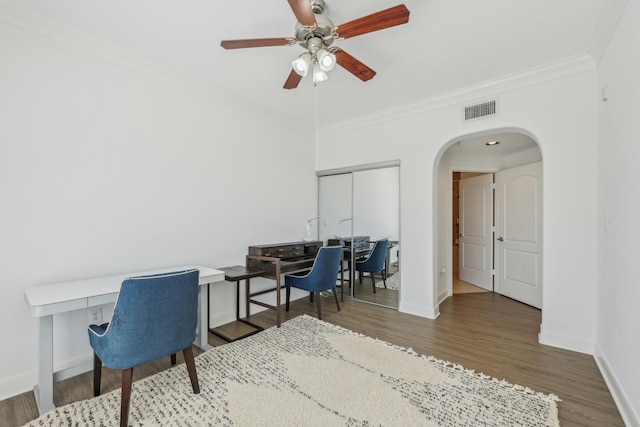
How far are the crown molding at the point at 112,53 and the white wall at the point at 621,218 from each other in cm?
325

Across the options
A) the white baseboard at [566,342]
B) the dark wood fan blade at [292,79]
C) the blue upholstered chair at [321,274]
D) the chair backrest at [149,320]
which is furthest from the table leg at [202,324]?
the white baseboard at [566,342]

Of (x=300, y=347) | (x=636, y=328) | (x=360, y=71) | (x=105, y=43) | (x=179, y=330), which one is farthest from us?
(x=300, y=347)

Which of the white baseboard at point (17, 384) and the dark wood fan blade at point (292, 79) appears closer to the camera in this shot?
the white baseboard at point (17, 384)

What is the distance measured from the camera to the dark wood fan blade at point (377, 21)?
1.49 m

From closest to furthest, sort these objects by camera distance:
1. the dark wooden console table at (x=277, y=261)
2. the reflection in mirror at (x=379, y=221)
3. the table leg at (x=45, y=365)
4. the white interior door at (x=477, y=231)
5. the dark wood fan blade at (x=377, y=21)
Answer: the dark wood fan blade at (x=377, y=21) < the table leg at (x=45, y=365) < the dark wooden console table at (x=277, y=261) < the reflection in mirror at (x=379, y=221) < the white interior door at (x=477, y=231)

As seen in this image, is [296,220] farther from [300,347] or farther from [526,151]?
[526,151]

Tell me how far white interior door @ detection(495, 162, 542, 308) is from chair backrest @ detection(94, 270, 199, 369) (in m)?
4.26

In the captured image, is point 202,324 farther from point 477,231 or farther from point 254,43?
point 477,231

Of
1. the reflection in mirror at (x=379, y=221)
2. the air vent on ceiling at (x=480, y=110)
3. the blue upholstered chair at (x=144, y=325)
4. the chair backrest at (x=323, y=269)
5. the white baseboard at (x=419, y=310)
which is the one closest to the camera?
the blue upholstered chair at (x=144, y=325)

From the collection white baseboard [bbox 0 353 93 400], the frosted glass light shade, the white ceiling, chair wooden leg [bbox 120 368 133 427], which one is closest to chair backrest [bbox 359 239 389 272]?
the white ceiling

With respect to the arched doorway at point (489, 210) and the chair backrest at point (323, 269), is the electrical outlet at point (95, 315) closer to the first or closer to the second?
the chair backrest at point (323, 269)

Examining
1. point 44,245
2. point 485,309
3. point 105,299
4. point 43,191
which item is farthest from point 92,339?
point 485,309

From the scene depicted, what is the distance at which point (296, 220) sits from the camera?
416cm

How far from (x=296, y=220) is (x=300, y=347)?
1.93 meters
